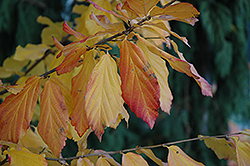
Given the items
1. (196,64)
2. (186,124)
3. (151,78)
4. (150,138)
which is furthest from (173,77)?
(151,78)

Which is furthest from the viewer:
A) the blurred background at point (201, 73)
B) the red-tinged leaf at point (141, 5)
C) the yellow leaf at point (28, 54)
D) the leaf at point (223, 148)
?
the blurred background at point (201, 73)

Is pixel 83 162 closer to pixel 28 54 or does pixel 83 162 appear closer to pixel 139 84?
pixel 139 84

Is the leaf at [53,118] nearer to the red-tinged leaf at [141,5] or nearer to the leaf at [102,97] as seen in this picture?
the leaf at [102,97]

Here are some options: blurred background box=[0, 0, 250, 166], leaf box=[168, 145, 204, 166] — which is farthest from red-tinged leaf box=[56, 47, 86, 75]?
blurred background box=[0, 0, 250, 166]

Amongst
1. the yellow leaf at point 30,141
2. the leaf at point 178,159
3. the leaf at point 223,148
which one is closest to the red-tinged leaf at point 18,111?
the yellow leaf at point 30,141

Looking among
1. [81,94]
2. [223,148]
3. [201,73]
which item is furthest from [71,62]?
[201,73]

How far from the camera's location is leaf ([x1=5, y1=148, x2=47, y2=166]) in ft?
1.17

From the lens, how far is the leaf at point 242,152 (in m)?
0.40

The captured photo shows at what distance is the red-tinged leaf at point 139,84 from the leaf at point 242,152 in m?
0.19

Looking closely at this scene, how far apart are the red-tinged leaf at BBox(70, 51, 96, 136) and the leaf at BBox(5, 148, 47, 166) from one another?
8cm

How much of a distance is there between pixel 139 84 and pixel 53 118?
0.15 m

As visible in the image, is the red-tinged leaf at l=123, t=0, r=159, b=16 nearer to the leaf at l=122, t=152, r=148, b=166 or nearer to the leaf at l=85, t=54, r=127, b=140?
the leaf at l=85, t=54, r=127, b=140

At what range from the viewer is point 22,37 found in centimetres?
114

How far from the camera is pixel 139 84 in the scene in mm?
342
